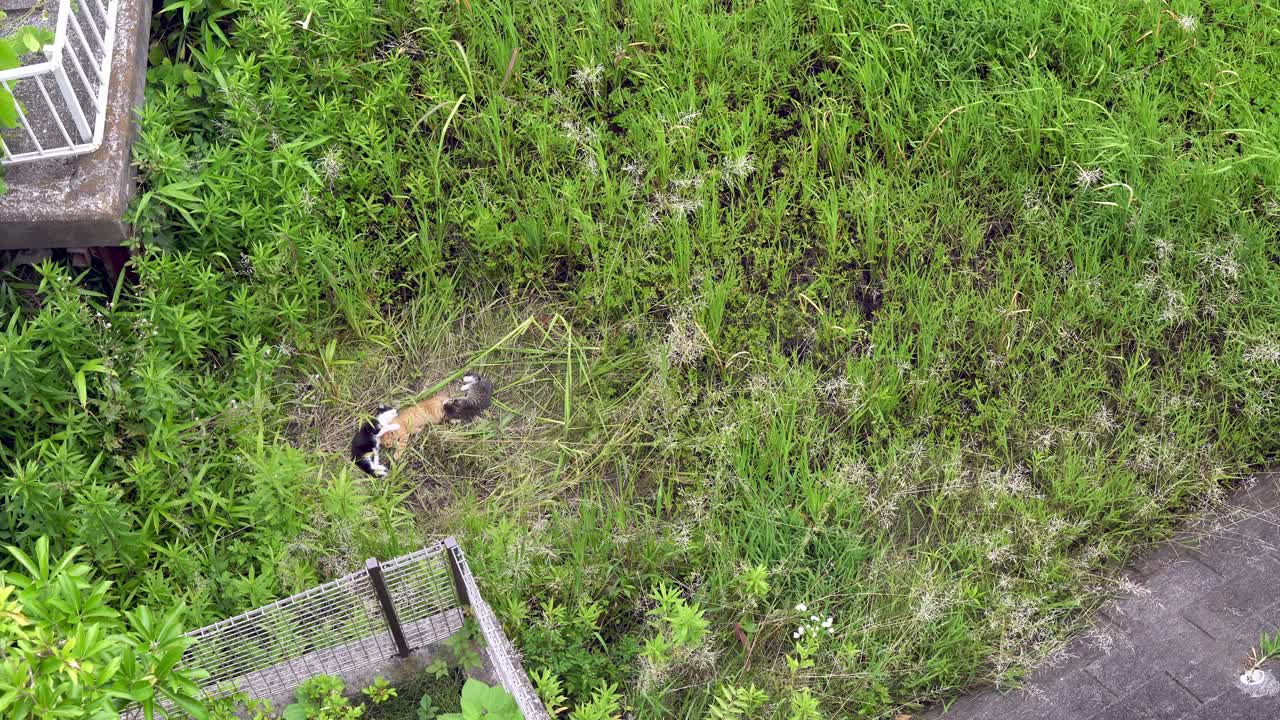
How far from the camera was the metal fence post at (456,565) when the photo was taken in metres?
3.24

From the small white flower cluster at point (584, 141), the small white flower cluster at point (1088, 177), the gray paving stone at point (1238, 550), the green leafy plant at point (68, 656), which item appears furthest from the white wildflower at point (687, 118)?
the green leafy plant at point (68, 656)

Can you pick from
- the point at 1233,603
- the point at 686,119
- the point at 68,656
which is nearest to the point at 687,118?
the point at 686,119

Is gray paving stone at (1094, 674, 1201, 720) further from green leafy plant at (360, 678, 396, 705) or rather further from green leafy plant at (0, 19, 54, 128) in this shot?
green leafy plant at (0, 19, 54, 128)

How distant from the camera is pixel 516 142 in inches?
185

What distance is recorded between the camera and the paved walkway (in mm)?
3600

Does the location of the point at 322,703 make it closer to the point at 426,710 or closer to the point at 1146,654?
the point at 426,710

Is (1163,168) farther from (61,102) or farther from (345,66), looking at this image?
(61,102)

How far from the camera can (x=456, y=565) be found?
329 centimetres

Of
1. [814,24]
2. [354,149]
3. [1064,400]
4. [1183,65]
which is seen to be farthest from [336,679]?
[1183,65]

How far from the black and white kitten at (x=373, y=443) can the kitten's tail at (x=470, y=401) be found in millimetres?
235

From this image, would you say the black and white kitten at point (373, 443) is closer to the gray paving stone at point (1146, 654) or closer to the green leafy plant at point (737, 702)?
the green leafy plant at point (737, 702)

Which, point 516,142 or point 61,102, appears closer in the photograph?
point 61,102

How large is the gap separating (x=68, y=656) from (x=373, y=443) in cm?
204

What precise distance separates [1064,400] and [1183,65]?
1992mm
